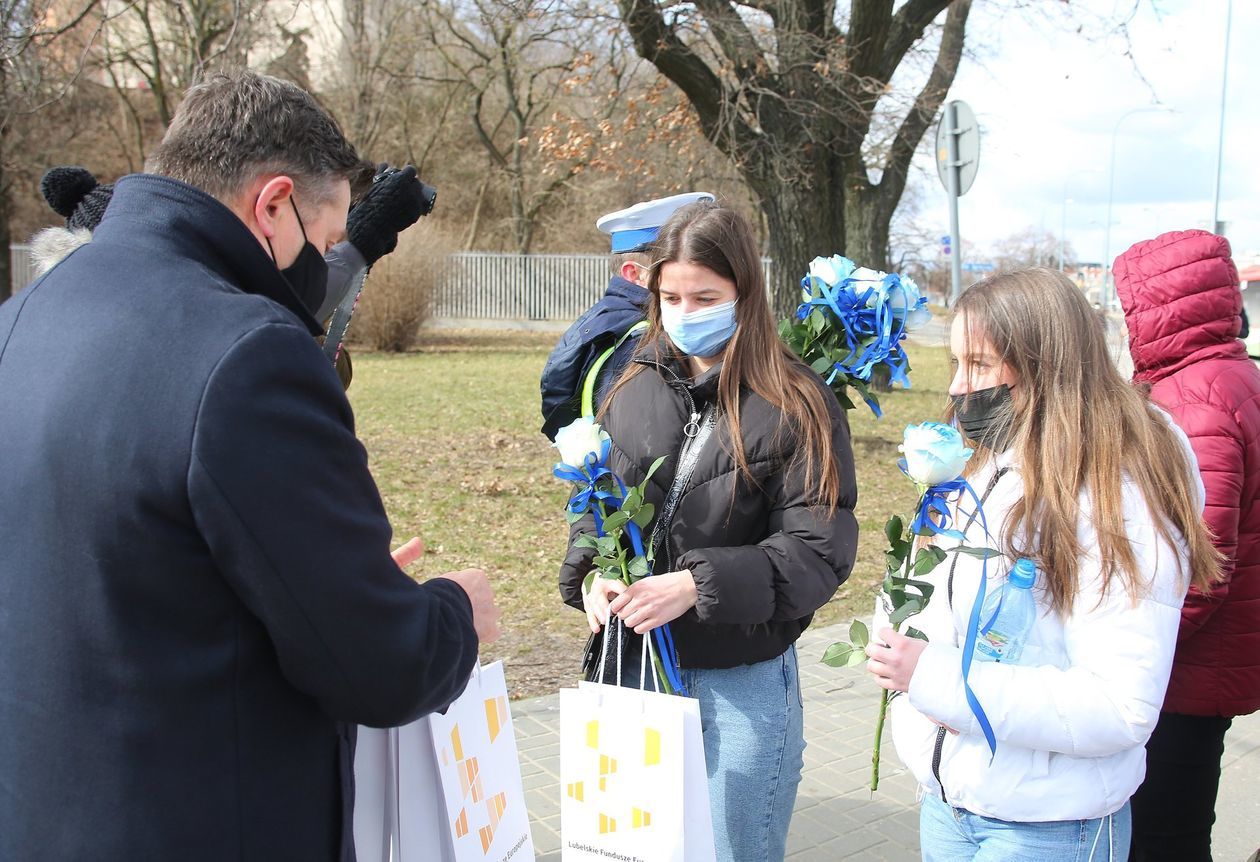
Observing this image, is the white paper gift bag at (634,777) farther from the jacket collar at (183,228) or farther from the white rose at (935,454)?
the jacket collar at (183,228)

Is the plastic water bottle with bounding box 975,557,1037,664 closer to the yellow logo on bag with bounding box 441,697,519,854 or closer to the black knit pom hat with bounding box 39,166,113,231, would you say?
the yellow logo on bag with bounding box 441,697,519,854

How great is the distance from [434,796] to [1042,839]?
1.17 metres

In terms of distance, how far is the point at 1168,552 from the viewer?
6.12 ft

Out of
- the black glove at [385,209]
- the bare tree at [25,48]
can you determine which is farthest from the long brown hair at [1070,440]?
the bare tree at [25,48]

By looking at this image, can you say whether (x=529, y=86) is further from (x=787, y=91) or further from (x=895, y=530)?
(x=895, y=530)

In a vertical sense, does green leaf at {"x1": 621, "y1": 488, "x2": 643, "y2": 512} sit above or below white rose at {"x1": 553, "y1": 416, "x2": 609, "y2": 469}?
below

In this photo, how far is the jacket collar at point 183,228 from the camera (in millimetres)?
1460

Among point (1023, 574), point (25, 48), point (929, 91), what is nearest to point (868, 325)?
point (1023, 574)

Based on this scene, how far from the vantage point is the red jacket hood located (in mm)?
2771

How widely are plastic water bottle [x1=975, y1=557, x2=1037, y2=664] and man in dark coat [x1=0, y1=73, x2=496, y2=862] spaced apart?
1.09 meters

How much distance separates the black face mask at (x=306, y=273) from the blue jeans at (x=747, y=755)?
50.3 inches

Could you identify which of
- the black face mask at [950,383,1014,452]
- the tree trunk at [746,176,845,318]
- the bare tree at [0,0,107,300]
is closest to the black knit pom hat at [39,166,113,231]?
the black face mask at [950,383,1014,452]

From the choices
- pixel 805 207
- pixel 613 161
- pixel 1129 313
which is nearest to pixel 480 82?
pixel 613 161

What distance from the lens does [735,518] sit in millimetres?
2387
